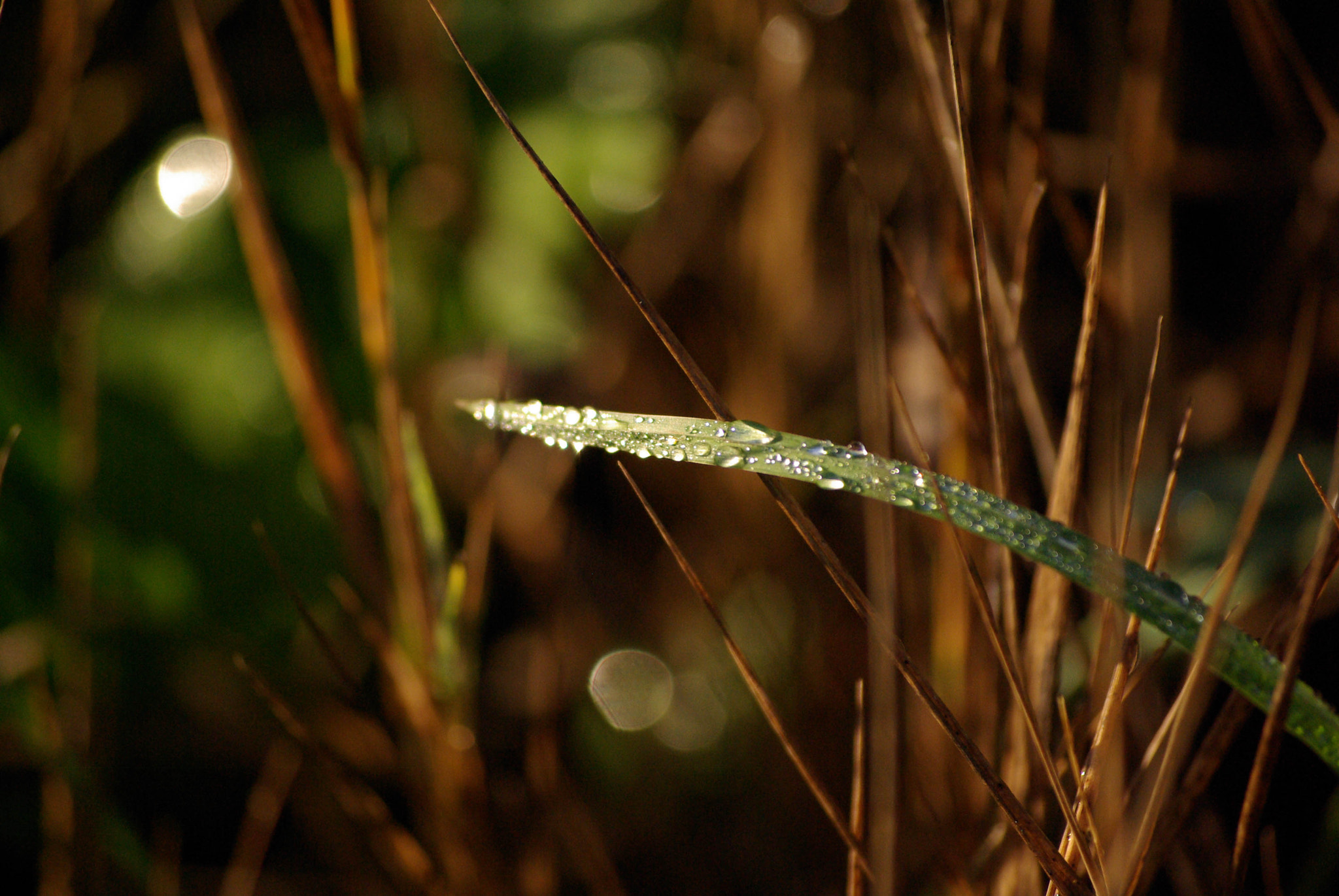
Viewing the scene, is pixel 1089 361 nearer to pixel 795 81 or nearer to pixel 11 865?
pixel 795 81

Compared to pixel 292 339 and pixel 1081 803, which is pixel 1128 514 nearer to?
pixel 1081 803

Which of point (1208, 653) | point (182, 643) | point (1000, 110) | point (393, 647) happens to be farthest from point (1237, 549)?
point (182, 643)

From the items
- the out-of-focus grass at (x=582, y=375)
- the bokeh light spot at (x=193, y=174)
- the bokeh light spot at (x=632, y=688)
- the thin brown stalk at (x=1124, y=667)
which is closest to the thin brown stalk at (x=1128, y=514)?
the thin brown stalk at (x=1124, y=667)

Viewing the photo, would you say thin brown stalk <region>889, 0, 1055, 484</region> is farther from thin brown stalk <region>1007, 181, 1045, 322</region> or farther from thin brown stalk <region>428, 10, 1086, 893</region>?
thin brown stalk <region>428, 10, 1086, 893</region>

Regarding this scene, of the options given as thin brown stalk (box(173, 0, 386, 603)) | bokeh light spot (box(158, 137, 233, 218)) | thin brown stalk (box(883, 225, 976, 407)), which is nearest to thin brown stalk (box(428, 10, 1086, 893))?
thin brown stalk (box(883, 225, 976, 407))

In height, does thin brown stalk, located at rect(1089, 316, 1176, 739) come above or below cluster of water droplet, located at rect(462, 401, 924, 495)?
below

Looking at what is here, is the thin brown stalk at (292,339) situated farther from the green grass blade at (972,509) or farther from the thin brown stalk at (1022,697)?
the thin brown stalk at (1022,697)

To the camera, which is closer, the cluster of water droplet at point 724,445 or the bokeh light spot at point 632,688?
the cluster of water droplet at point 724,445
